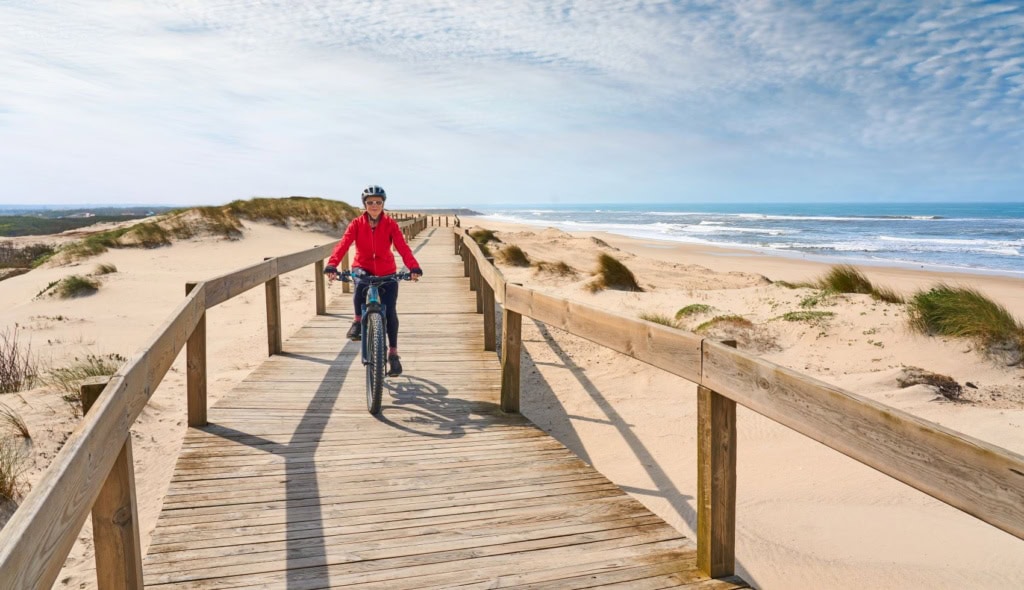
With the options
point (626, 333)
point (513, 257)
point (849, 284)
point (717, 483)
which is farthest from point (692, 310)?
point (513, 257)

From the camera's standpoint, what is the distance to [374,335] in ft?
18.4

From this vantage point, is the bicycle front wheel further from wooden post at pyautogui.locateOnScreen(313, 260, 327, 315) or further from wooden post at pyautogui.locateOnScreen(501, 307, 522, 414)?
wooden post at pyautogui.locateOnScreen(313, 260, 327, 315)

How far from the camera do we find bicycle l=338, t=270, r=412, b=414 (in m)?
5.33

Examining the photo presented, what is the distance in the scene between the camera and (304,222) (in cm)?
2964

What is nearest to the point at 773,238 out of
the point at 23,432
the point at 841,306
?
the point at 841,306

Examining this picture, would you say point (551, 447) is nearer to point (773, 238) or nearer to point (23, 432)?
point (23, 432)

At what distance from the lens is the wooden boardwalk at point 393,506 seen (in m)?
2.97

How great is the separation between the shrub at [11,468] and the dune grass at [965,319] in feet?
29.7

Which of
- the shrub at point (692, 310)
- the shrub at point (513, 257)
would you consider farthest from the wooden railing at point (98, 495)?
the shrub at point (513, 257)

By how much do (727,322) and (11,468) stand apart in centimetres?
811

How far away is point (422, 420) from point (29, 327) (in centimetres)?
839

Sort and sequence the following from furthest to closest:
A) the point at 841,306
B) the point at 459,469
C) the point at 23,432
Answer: the point at 841,306 → the point at 23,432 → the point at 459,469

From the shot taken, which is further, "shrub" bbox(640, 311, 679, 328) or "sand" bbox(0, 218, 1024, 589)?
"shrub" bbox(640, 311, 679, 328)

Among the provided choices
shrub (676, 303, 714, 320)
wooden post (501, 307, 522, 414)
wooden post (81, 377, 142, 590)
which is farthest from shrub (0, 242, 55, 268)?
wooden post (81, 377, 142, 590)
